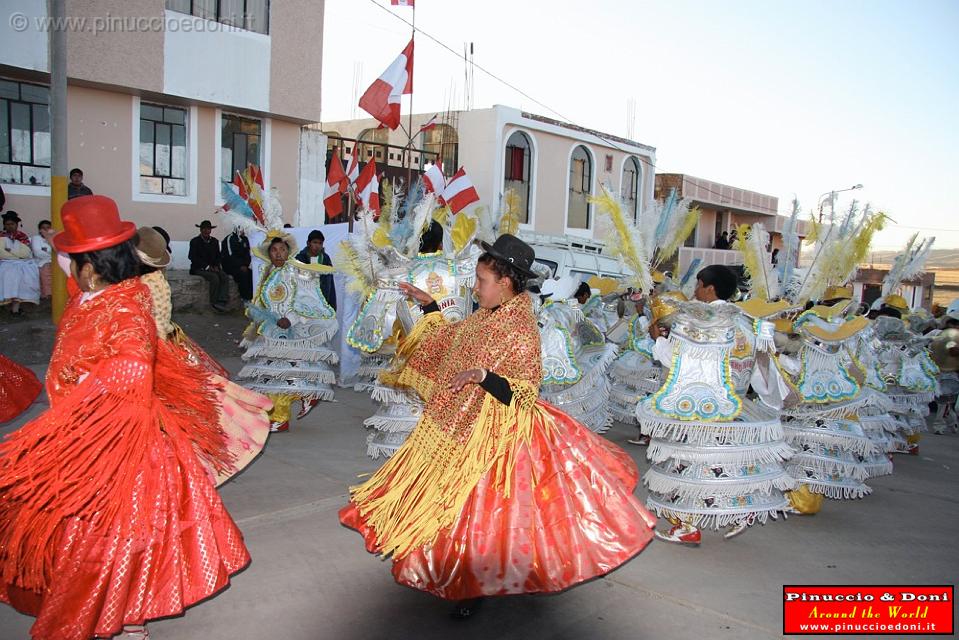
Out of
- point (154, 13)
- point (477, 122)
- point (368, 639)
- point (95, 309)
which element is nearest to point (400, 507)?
point (368, 639)

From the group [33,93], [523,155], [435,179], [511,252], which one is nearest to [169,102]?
[33,93]

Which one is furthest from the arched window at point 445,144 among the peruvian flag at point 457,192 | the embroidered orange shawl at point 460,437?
the embroidered orange shawl at point 460,437

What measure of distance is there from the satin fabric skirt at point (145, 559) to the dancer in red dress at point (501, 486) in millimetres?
800

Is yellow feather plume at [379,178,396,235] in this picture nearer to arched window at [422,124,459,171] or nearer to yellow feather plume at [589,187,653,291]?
yellow feather plume at [589,187,653,291]

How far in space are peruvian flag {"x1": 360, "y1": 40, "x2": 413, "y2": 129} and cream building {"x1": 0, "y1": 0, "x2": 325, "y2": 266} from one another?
2166mm

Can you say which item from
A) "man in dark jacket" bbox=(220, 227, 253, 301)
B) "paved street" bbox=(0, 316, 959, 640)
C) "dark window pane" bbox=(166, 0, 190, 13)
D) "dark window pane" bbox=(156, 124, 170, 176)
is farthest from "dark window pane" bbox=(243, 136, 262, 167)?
"paved street" bbox=(0, 316, 959, 640)

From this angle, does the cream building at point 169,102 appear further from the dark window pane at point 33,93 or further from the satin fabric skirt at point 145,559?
the satin fabric skirt at point 145,559

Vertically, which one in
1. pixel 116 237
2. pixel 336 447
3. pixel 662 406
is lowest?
pixel 336 447

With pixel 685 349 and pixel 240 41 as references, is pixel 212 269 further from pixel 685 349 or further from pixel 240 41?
pixel 685 349

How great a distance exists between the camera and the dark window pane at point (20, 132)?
11766 millimetres

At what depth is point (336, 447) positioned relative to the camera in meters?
6.55

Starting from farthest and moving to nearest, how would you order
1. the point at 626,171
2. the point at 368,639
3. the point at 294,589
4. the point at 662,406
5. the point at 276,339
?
1. the point at 626,171
2. the point at 276,339
3. the point at 662,406
4. the point at 294,589
5. the point at 368,639

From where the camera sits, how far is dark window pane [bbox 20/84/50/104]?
11883mm

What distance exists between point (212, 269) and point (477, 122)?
34.5 ft
